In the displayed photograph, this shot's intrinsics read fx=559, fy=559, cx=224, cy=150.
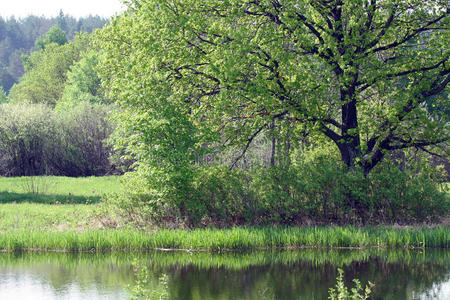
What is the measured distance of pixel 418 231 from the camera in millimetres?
16594

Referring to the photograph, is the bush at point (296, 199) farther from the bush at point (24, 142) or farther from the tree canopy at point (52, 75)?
the tree canopy at point (52, 75)

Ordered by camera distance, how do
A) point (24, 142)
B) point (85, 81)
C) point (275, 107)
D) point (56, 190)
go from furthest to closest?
point (85, 81) < point (24, 142) < point (56, 190) < point (275, 107)

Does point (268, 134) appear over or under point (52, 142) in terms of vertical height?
under

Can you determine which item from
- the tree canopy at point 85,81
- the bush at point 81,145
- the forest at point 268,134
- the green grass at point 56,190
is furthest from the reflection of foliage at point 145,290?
the tree canopy at point 85,81

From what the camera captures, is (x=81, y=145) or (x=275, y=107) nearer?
(x=275, y=107)

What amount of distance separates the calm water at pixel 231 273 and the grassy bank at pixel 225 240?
0.47 m

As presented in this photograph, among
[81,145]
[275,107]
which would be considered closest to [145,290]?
Answer: [275,107]

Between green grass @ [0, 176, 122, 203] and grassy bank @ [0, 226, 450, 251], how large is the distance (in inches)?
236

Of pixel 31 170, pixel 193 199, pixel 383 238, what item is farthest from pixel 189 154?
pixel 31 170

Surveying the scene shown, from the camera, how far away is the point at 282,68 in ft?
58.0

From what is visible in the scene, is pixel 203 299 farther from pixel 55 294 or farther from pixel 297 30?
pixel 297 30

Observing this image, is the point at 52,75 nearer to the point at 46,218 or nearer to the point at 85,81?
Result: the point at 85,81

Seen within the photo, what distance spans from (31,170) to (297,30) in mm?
29610

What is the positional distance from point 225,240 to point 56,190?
52.2 feet
